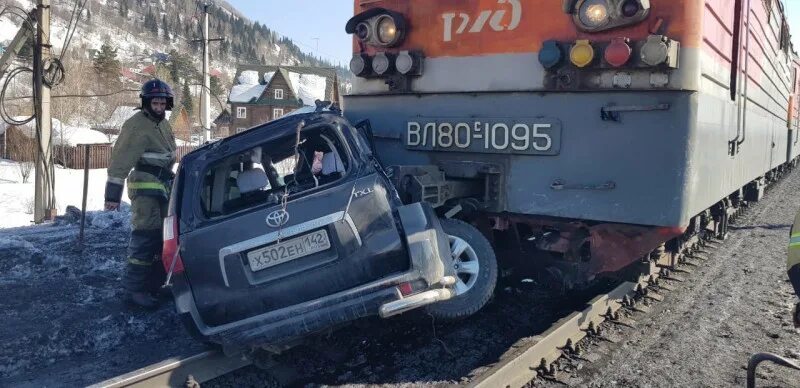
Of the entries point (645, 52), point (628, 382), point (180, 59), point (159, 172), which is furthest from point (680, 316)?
point (180, 59)

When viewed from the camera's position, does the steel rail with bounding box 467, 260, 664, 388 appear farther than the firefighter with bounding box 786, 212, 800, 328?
Yes

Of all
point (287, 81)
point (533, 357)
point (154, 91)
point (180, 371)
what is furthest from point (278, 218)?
point (287, 81)

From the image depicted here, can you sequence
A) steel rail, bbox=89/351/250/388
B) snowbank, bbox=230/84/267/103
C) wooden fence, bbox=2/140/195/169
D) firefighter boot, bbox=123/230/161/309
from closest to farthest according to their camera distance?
steel rail, bbox=89/351/250/388
firefighter boot, bbox=123/230/161/309
wooden fence, bbox=2/140/195/169
snowbank, bbox=230/84/267/103

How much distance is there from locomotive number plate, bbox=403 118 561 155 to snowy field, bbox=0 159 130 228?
10380 mm

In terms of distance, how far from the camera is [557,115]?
4.06 meters

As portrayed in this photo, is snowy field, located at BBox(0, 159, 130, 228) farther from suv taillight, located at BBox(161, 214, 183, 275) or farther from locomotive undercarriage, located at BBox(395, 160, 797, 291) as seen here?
locomotive undercarriage, located at BBox(395, 160, 797, 291)

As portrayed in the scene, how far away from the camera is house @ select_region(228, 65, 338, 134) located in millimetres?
63812

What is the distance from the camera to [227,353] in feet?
12.0

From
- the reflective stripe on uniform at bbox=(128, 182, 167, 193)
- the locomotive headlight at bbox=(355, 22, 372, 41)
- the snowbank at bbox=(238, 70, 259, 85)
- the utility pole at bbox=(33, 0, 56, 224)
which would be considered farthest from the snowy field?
the snowbank at bbox=(238, 70, 259, 85)

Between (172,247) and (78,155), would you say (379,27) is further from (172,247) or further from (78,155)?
(78,155)

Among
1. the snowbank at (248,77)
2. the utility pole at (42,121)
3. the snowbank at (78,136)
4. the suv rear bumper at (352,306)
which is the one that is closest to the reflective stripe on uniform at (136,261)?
the suv rear bumper at (352,306)

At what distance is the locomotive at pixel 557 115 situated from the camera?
148 inches

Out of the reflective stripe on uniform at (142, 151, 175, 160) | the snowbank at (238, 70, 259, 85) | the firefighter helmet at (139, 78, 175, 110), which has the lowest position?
the reflective stripe on uniform at (142, 151, 175, 160)

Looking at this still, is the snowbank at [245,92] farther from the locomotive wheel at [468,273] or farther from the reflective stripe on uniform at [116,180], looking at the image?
the locomotive wheel at [468,273]
